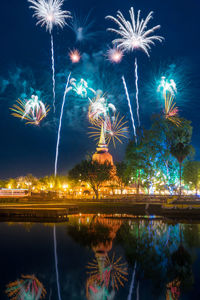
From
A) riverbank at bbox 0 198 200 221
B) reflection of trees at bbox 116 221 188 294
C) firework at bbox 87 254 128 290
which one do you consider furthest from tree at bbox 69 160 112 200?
firework at bbox 87 254 128 290

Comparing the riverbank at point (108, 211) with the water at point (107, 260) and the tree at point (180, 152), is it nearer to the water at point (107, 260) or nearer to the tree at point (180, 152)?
the water at point (107, 260)

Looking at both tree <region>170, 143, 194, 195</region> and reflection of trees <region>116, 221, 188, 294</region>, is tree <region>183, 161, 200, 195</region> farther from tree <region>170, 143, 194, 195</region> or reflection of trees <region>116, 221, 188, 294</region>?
reflection of trees <region>116, 221, 188, 294</region>

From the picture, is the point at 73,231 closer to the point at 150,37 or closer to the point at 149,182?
the point at 150,37

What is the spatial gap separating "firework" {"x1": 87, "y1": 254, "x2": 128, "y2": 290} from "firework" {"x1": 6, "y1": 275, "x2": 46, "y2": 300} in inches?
97.5

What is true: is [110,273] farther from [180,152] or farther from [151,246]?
[180,152]

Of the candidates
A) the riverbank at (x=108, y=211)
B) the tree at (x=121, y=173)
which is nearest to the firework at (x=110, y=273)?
the riverbank at (x=108, y=211)

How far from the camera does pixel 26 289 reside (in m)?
12.7

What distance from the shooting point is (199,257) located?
1748cm

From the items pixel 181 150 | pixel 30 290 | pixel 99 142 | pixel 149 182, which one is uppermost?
pixel 99 142

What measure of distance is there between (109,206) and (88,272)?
29561 millimetres

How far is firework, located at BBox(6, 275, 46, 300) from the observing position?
11931mm

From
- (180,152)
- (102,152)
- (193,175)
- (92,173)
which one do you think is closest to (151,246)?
(180,152)

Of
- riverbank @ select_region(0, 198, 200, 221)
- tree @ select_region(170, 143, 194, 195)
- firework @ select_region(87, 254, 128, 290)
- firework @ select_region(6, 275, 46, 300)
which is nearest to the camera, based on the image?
firework @ select_region(6, 275, 46, 300)

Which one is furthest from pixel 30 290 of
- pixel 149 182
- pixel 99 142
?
pixel 99 142
